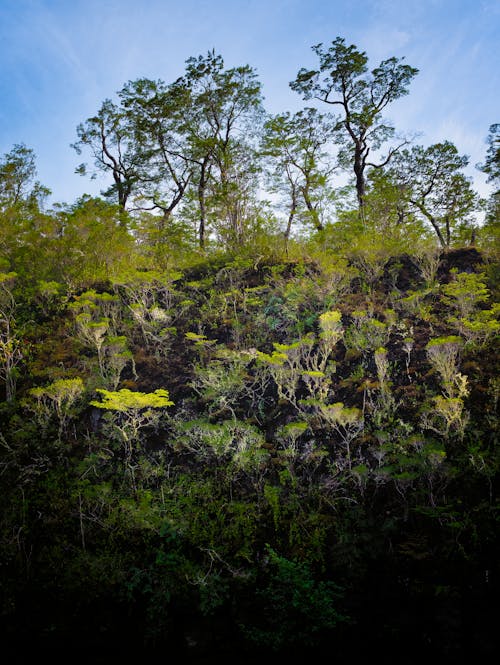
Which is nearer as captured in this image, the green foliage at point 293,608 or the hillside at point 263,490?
the green foliage at point 293,608

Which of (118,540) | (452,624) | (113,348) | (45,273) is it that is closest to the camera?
(452,624)

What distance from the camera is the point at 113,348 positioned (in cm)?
746

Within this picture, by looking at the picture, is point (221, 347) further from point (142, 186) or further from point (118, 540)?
point (142, 186)

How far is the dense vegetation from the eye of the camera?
4020mm

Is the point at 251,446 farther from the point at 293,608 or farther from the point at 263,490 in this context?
the point at 293,608

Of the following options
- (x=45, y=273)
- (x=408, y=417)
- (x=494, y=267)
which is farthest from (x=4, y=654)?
(x=494, y=267)

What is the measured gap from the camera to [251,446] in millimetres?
5715

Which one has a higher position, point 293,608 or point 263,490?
point 263,490

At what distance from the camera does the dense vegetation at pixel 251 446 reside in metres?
4.02

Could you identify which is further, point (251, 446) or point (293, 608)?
point (251, 446)

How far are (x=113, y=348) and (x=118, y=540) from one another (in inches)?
148

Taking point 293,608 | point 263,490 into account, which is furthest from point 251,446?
point 293,608

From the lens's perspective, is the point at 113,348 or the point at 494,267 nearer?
the point at 113,348

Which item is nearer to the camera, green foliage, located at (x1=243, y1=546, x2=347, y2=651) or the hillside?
green foliage, located at (x1=243, y1=546, x2=347, y2=651)
